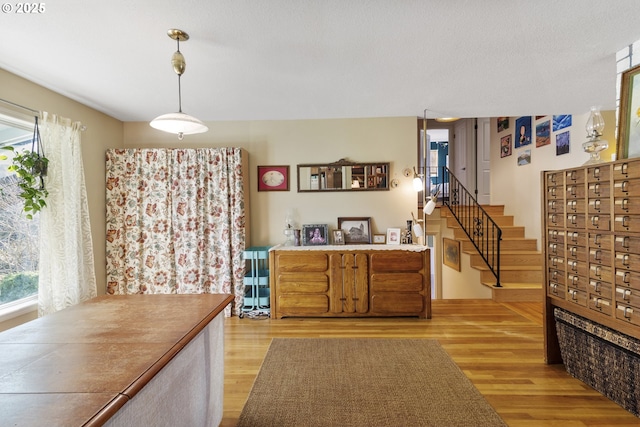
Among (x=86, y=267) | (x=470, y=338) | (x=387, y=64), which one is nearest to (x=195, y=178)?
(x=86, y=267)

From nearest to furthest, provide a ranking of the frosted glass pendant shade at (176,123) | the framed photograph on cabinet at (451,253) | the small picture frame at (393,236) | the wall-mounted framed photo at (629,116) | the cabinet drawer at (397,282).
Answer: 1. the frosted glass pendant shade at (176,123)
2. the wall-mounted framed photo at (629,116)
3. the cabinet drawer at (397,282)
4. the small picture frame at (393,236)
5. the framed photograph on cabinet at (451,253)

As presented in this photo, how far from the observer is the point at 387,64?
2.56 metres

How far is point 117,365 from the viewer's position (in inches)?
42.7

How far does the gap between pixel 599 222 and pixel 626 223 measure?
0.18 m

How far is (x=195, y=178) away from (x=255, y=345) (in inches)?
85.5

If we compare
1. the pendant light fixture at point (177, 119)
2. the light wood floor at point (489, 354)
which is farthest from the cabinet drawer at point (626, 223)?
the pendant light fixture at point (177, 119)

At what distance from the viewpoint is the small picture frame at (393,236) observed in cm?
403

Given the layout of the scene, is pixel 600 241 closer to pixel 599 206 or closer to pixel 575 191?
pixel 599 206

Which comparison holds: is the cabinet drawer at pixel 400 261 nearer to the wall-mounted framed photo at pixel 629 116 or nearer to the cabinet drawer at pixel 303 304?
the cabinet drawer at pixel 303 304

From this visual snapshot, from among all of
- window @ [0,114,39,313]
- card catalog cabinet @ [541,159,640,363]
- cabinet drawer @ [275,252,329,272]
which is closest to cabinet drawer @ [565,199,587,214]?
card catalog cabinet @ [541,159,640,363]

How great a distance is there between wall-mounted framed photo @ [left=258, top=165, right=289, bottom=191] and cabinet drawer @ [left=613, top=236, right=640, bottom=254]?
3.30 meters

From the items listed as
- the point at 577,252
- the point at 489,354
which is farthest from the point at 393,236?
the point at 577,252

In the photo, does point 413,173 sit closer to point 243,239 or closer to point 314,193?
point 314,193

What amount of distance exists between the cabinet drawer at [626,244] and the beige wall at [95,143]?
192 inches
